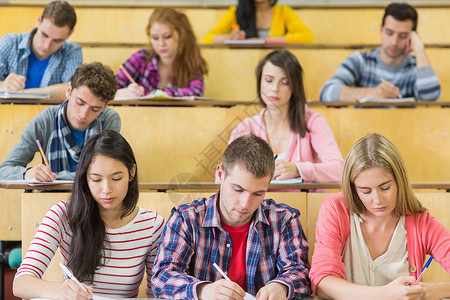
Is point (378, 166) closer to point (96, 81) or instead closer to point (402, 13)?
point (96, 81)

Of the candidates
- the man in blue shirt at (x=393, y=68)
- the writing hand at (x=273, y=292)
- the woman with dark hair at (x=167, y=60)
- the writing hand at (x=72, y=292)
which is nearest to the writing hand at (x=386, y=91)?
the man in blue shirt at (x=393, y=68)

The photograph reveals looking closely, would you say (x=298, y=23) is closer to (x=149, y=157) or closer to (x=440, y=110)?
(x=440, y=110)

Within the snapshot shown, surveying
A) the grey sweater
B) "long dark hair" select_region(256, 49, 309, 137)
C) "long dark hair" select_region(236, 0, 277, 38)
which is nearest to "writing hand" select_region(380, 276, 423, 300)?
"long dark hair" select_region(256, 49, 309, 137)

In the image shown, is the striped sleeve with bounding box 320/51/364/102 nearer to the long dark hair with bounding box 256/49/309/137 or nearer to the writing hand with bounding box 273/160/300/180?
the long dark hair with bounding box 256/49/309/137

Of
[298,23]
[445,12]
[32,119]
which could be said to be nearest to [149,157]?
[32,119]

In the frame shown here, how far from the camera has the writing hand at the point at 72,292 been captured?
39.4 inches

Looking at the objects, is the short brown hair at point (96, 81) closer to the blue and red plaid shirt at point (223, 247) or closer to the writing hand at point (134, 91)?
the writing hand at point (134, 91)

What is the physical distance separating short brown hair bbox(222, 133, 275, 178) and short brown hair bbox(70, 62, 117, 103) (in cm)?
53

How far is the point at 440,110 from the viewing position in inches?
74.4

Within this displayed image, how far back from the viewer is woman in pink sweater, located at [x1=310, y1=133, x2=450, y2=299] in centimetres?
119

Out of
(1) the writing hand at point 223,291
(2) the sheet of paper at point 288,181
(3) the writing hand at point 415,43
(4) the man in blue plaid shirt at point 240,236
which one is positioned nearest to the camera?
(1) the writing hand at point 223,291

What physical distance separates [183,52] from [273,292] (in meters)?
1.39

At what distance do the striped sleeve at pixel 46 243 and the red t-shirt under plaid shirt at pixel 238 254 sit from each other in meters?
0.34

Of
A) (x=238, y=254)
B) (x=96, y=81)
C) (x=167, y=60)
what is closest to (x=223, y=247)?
(x=238, y=254)
